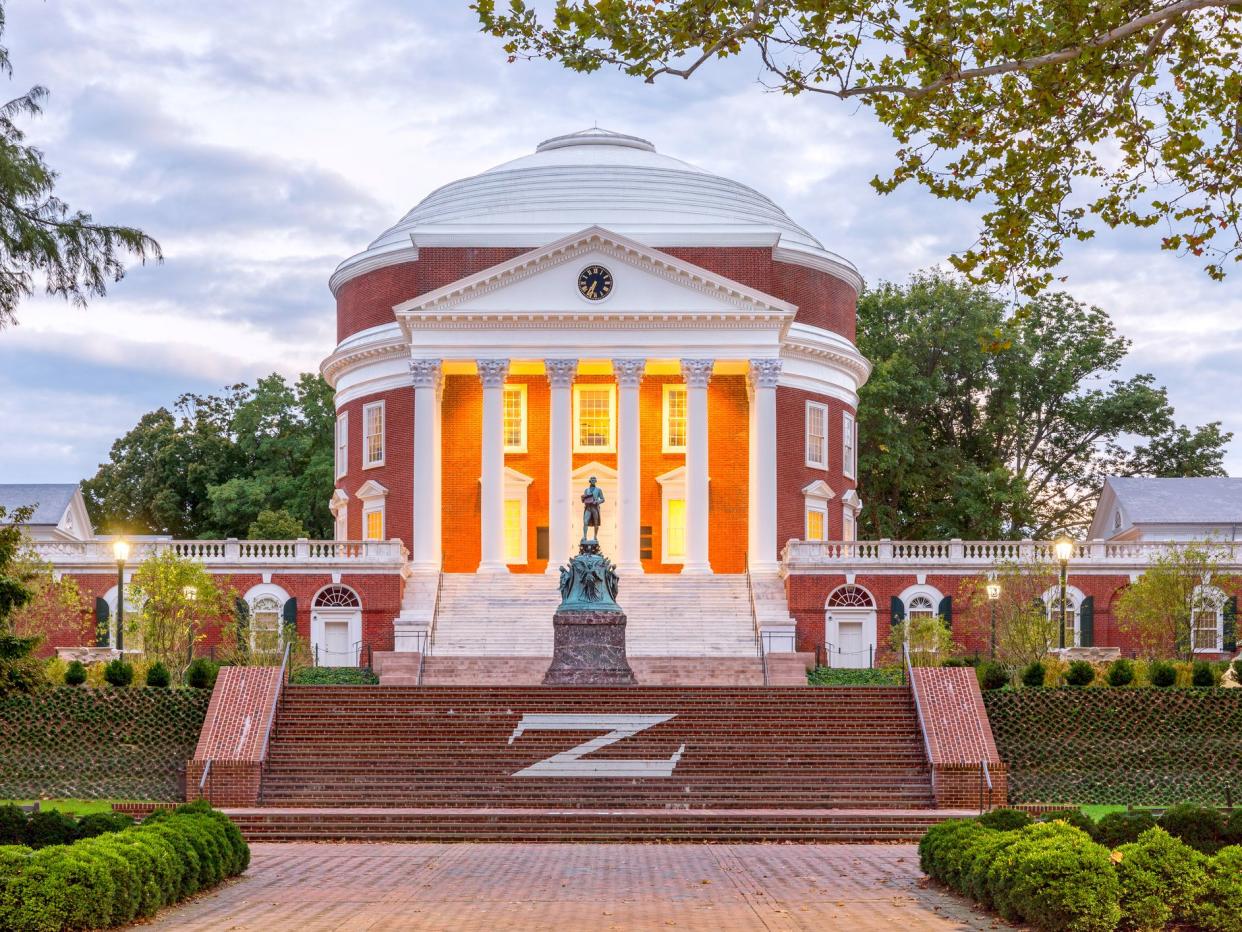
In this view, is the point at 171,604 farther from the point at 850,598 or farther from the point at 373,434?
the point at 850,598

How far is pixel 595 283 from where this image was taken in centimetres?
6216

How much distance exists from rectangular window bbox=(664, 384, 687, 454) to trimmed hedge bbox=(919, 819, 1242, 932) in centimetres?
4657

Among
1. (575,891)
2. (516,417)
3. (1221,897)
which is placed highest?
(516,417)

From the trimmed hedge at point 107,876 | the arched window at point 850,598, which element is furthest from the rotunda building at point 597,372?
the trimmed hedge at point 107,876

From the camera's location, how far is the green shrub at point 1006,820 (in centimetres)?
2264

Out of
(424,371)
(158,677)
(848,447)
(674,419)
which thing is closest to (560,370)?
(424,371)

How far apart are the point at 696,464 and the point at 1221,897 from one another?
4374 centimetres

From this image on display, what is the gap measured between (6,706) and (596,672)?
13.4 metres

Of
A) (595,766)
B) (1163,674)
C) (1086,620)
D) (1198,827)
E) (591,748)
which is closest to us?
(1198,827)

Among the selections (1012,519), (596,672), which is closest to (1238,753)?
(596,672)

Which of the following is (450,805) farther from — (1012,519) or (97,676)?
(1012,519)

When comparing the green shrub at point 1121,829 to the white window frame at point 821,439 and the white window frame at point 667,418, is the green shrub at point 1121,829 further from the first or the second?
the white window frame at point 821,439

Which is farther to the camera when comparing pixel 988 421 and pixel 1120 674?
pixel 988 421

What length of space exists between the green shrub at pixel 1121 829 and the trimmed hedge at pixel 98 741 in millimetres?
20747
